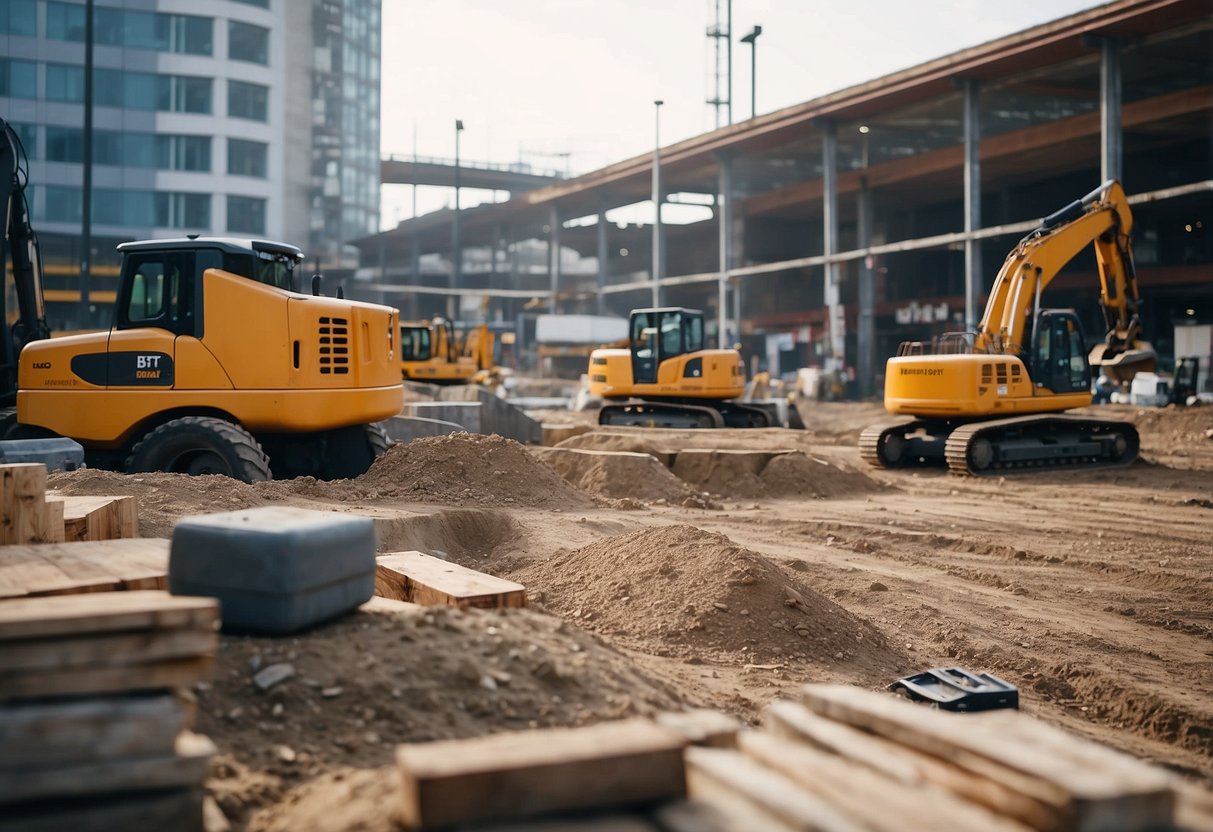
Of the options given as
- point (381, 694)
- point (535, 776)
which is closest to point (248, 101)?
point (381, 694)

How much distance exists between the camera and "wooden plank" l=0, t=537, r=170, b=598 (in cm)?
483

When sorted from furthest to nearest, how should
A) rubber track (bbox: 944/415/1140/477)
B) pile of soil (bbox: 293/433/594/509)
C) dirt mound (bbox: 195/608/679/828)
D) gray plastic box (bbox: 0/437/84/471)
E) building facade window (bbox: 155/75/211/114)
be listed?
building facade window (bbox: 155/75/211/114)
rubber track (bbox: 944/415/1140/477)
pile of soil (bbox: 293/433/594/509)
gray plastic box (bbox: 0/437/84/471)
dirt mound (bbox: 195/608/679/828)

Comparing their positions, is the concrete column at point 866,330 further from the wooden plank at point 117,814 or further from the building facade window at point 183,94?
the wooden plank at point 117,814

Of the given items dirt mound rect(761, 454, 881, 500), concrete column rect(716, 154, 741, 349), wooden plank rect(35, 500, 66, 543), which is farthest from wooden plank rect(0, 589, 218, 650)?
concrete column rect(716, 154, 741, 349)

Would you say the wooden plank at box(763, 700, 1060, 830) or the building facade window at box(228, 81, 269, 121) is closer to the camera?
the wooden plank at box(763, 700, 1060, 830)

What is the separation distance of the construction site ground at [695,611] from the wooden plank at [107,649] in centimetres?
58

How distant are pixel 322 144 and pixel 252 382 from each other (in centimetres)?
7188

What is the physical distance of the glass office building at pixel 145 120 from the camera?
57.7m

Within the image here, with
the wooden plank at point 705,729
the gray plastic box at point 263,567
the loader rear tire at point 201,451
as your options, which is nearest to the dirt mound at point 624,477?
the loader rear tire at point 201,451

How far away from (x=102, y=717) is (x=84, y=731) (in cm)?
6

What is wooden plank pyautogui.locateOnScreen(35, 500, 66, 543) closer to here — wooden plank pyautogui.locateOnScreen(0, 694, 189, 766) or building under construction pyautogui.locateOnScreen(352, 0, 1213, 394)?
wooden plank pyautogui.locateOnScreen(0, 694, 189, 766)

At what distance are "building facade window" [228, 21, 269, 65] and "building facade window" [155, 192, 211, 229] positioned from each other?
321 inches

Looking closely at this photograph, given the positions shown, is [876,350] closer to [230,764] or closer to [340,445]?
[340,445]

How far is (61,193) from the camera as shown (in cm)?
5850
